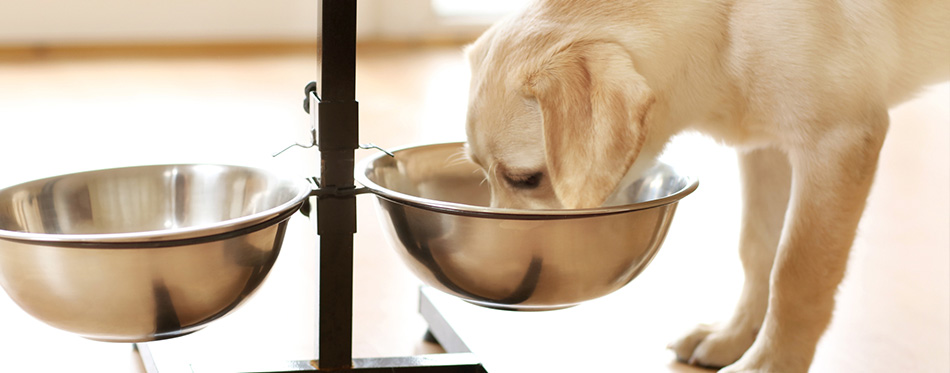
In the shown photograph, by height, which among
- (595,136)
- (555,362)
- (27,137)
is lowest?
(555,362)

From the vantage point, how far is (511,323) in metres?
1.81

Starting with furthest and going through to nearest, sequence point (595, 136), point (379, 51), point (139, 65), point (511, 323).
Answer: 1. point (379, 51)
2. point (139, 65)
3. point (511, 323)
4. point (595, 136)

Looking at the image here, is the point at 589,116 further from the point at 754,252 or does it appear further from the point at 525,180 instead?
the point at 754,252

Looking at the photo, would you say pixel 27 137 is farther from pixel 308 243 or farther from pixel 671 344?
pixel 671 344

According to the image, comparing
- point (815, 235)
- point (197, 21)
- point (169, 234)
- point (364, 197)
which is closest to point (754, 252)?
point (815, 235)

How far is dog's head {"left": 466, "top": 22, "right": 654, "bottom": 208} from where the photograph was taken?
1259 millimetres

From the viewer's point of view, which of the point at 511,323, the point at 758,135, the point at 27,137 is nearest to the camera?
the point at 758,135

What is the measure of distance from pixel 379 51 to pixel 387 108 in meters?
A: 2.18

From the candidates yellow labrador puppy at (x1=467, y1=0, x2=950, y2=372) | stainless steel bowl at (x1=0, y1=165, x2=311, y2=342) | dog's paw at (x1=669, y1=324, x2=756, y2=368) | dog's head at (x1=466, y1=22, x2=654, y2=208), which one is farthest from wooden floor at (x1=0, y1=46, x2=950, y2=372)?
dog's head at (x1=466, y1=22, x2=654, y2=208)

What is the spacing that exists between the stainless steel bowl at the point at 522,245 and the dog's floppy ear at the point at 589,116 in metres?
0.06

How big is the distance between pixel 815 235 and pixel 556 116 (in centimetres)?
49

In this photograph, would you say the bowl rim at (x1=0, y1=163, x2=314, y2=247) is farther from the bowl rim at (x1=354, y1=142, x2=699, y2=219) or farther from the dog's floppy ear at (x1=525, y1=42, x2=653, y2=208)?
the dog's floppy ear at (x1=525, y1=42, x2=653, y2=208)

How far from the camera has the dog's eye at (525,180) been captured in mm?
1399

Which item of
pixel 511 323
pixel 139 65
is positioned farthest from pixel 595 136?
pixel 139 65
